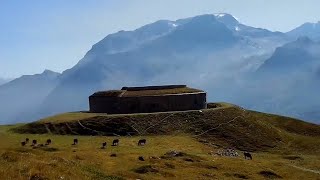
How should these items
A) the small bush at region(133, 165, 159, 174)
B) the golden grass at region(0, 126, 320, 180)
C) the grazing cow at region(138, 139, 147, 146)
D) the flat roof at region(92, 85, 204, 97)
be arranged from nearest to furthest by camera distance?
the golden grass at region(0, 126, 320, 180) < the small bush at region(133, 165, 159, 174) < the grazing cow at region(138, 139, 147, 146) < the flat roof at region(92, 85, 204, 97)

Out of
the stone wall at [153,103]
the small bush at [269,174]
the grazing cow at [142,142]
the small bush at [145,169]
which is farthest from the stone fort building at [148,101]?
the small bush at [145,169]

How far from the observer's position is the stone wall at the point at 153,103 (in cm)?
11975

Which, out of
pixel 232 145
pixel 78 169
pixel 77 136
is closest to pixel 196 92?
pixel 232 145

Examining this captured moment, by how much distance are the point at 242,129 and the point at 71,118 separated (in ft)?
132

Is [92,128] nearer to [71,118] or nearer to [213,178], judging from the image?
[71,118]

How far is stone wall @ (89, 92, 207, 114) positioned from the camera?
11975cm

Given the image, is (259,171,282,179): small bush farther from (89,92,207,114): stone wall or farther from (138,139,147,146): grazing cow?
(89,92,207,114): stone wall

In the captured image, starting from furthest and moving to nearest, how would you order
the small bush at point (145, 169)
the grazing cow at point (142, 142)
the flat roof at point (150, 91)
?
1. the flat roof at point (150, 91)
2. the grazing cow at point (142, 142)
3. the small bush at point (145, 169)

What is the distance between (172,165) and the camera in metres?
61.7

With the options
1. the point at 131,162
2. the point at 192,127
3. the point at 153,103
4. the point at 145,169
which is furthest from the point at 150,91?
the point at 145,169

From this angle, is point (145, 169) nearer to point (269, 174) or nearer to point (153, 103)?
point (269, 174)

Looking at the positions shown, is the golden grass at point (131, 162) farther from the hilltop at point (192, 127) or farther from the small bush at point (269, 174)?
the hilltop at point (192, 127)

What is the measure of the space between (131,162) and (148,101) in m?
58.2

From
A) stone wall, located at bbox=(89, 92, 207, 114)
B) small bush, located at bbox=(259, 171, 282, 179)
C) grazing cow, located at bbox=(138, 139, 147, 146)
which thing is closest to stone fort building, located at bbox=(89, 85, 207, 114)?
stone wall, located at bbox=(89, 92, 207, 114)
